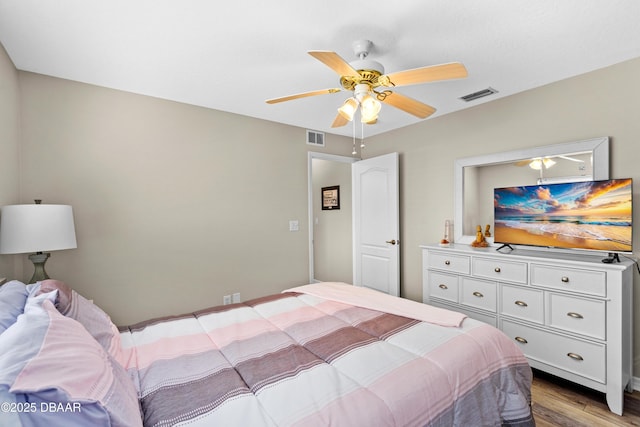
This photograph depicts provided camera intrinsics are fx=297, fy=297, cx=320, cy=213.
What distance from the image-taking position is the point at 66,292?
1.46 m

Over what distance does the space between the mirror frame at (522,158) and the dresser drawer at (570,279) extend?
2.61 feet

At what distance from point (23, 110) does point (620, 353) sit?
4.61 metres

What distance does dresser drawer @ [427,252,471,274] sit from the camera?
2795 mm

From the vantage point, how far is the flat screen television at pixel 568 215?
214 cm

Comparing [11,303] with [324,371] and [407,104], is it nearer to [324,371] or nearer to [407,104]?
[324,371]

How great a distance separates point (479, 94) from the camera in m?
2.81

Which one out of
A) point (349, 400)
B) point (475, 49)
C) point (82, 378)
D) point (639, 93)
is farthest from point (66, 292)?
point (639, 93)

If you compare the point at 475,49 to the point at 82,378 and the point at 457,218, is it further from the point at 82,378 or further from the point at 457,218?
the point at 82,378

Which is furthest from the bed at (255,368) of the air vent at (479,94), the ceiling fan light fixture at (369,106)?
the air vent at (479,94)

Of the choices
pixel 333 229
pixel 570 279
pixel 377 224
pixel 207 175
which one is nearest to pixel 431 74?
pixel 570 279

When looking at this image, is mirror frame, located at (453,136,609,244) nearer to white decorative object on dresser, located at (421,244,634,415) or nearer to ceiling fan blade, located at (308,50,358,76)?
white decorative object on dresser, located at (421,244,634,415)

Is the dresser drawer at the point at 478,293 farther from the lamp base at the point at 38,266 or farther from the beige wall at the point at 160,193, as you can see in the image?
the lamp base at the point at 38,266

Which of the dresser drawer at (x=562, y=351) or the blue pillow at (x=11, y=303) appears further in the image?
the dresser drawer at (x=562, y=351)

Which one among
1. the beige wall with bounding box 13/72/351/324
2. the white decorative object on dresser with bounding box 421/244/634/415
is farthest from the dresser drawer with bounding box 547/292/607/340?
the beige wall with bounding box 13/72/351/324
